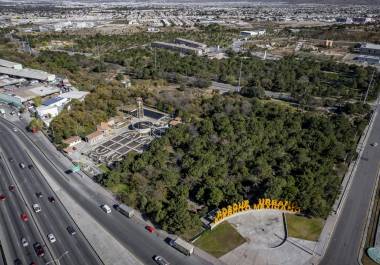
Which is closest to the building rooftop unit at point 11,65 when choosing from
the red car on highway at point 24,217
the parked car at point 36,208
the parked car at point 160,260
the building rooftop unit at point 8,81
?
the building rooftop unit at point 8,81

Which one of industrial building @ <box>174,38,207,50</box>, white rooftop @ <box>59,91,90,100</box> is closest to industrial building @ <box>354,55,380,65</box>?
industrial building @ <box>174,38,207,50</box>

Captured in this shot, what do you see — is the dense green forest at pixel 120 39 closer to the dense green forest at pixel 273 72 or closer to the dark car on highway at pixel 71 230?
the dense green forest at pixel 273 72

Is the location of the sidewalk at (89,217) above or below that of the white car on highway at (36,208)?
below

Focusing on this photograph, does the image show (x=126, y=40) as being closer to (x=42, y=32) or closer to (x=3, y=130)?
(x=42, y=32)

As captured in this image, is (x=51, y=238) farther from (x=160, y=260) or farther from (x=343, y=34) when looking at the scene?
(x=343, y=34)

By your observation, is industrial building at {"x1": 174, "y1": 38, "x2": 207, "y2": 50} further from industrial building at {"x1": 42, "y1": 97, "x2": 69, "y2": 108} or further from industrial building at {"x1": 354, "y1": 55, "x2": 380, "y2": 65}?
industrial building at {"x1": 42, "y1": 97, "x2": 69, "y2": 108}

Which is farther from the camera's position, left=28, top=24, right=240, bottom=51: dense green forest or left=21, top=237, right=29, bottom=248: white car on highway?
left=28, top=24, right=240, bottom=51: dense green forest

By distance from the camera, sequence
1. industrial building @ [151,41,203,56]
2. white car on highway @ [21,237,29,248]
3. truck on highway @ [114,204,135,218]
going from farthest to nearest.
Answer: industrial building @ [151,41,203,56], truck on highway @ [114,204,135,218], white car on highway @ [21,237,29,248]
